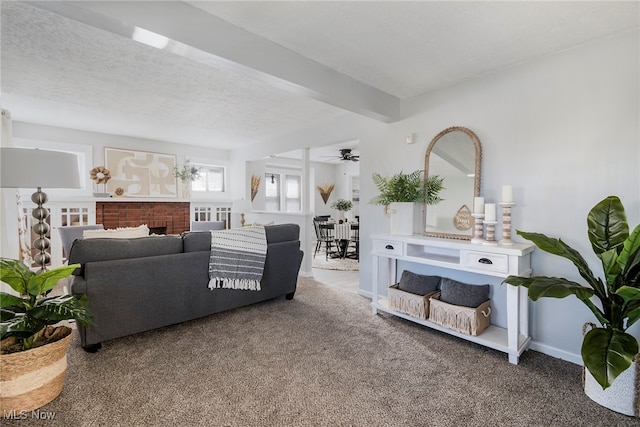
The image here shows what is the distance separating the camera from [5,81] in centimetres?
316

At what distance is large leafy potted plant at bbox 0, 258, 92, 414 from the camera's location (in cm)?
169

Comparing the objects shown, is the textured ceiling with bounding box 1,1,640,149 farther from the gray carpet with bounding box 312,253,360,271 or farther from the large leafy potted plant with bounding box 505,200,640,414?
the gray carpet with bounding box 312,253,360,271

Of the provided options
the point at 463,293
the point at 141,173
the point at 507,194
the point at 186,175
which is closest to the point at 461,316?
the point at 463,293

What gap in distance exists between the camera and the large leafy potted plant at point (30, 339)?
1688mm

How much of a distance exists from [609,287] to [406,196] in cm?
173

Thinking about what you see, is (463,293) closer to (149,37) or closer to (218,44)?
(218,44)

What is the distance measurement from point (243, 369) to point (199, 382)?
0.99 ft

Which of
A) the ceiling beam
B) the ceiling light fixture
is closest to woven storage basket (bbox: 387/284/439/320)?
the ceiling beam

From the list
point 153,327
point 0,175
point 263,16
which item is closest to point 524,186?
point 263,16

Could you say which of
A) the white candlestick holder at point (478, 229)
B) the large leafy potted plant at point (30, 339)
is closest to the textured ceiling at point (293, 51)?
the white candlestick holder at point (478, 229)

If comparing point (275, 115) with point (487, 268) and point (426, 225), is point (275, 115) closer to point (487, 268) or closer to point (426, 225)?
point (426, 225)

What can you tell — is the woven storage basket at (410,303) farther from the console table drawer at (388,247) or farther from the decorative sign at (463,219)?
the decorative sign at (463,219)

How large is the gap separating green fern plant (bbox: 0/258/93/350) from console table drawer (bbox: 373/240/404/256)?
2478 mm

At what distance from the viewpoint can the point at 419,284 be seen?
10.1 ft
